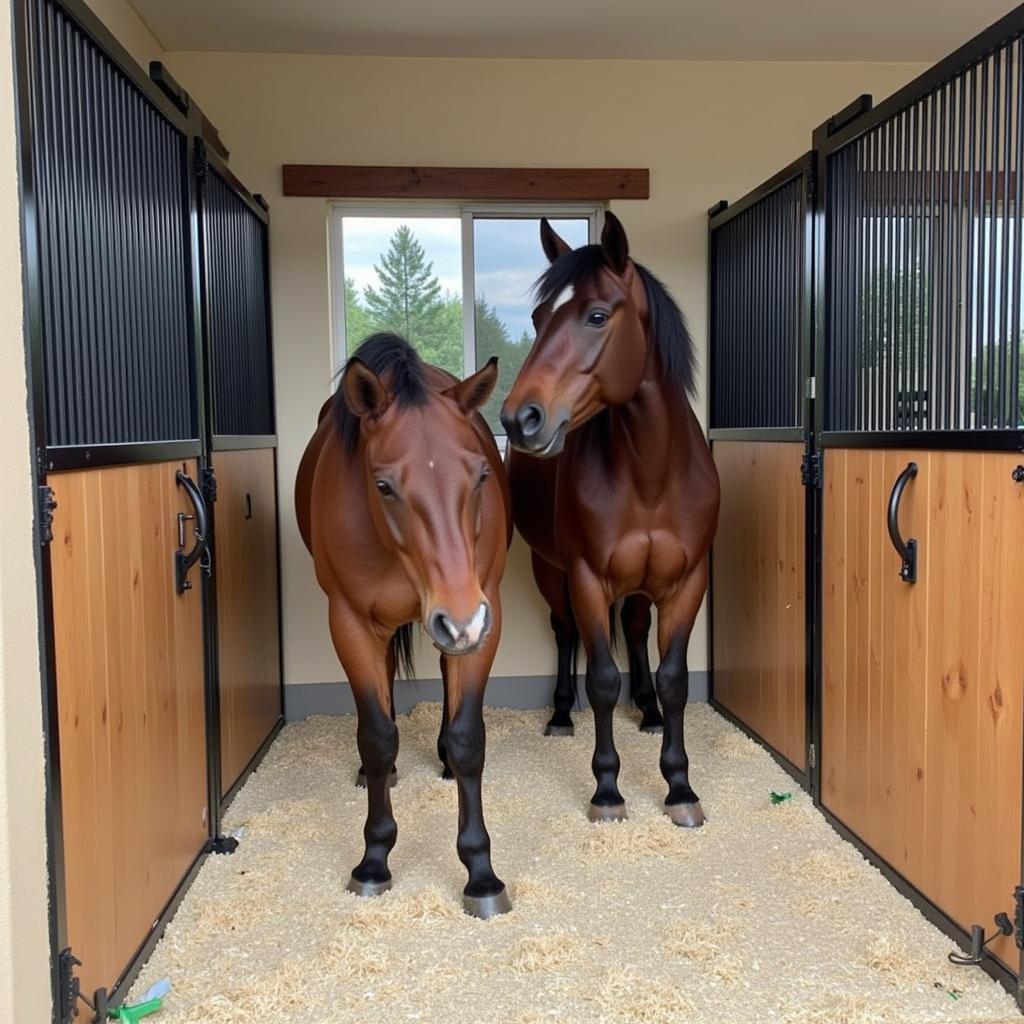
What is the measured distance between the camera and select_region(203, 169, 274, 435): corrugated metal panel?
8.73 feet

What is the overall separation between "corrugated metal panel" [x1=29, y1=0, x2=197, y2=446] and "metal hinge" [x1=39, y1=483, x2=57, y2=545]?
0.14m

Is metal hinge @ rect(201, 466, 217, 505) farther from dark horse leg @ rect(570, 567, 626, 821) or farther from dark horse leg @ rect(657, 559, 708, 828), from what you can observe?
dark horse leg @ rect(657, 559, 708, 828)

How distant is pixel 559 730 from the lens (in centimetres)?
338

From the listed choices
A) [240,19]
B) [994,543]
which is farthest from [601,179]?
[994,543]

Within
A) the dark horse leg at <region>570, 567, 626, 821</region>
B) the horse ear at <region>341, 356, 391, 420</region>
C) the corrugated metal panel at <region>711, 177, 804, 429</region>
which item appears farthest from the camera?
the corrugated metal panel at <region>711, 177, 804, 429</region>

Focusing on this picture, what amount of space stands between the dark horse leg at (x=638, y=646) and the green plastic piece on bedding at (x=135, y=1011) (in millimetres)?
2184

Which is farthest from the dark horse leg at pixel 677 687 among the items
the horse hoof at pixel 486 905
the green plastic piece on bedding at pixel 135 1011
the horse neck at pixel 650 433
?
the green plastic piece on bedding at pixel 135 1011

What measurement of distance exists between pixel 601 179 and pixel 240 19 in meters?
1.48

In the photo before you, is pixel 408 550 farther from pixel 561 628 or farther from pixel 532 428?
pixel 561 628

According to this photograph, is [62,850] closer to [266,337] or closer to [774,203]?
[266,337]

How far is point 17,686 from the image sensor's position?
1302 mm

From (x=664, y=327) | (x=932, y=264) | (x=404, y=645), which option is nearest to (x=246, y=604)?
(x=404, y=645)

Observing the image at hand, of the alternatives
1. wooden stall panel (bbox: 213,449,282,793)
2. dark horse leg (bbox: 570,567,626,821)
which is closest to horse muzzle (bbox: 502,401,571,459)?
dark horse leg (bbox: 570,567,626,821)

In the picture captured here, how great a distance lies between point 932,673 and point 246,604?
2141 millimetres
